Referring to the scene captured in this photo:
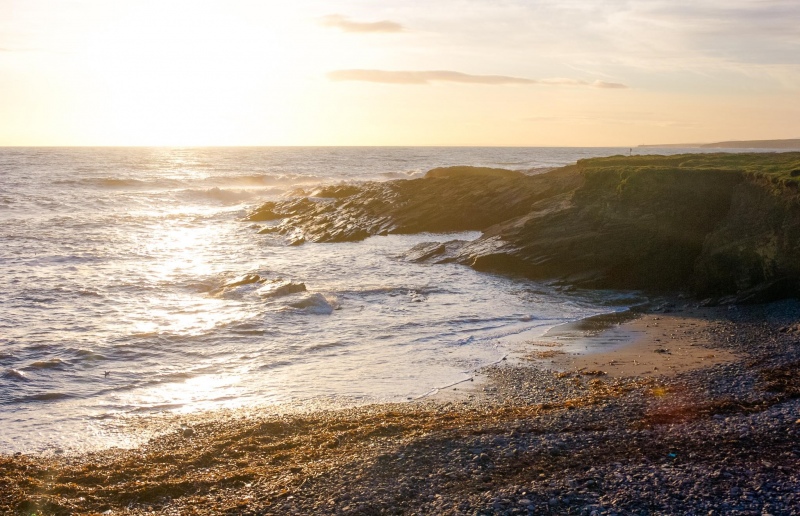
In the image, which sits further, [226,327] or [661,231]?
[661,231]

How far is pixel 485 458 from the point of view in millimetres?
9250

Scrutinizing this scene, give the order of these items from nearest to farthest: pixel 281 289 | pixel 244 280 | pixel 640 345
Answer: pixel 640 345 < pixel 281 289 < pixel 244 280

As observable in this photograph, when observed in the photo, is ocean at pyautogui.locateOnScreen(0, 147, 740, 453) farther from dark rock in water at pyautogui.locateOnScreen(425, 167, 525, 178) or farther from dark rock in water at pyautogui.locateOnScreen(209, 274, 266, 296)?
dark rock in water at pyautogui.locateOnScreen(425, 167, 525, 178)

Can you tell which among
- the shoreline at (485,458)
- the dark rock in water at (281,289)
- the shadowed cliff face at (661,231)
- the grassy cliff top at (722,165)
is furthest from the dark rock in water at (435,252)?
the shoreline at (485,458)

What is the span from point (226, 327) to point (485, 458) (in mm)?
10925

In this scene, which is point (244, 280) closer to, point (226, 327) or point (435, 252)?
point (226, 327)

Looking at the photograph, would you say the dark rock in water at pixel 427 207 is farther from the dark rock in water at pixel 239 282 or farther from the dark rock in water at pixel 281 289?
the dark rock in water at pixel 281 289

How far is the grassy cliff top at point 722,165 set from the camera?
21923 millimetres

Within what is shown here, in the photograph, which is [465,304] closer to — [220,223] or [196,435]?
[196,435]

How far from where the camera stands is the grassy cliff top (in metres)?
21.9

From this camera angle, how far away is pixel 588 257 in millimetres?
24438

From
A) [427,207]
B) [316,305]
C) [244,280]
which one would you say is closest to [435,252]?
[244,280]

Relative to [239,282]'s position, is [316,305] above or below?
below

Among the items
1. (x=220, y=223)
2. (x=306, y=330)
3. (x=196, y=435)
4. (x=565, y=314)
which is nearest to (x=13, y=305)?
(x=306, y=330)
